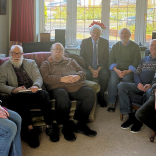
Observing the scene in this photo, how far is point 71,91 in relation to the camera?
10.2 feet

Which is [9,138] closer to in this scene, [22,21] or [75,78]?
[75,78]

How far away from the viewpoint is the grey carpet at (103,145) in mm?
2523

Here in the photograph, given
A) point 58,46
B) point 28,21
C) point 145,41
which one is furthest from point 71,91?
point 145,41

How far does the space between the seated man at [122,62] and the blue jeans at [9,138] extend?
1823 millimetres

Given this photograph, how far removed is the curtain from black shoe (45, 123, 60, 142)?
2.05 m

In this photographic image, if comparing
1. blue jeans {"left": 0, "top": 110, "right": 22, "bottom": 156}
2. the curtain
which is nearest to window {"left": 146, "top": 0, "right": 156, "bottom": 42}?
the curtain

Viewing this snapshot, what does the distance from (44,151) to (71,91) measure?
0.85m

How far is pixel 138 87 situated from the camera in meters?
3.18

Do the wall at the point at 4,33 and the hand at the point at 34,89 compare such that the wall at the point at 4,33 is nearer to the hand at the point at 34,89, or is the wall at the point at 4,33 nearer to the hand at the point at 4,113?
the hand at the point at 34,89

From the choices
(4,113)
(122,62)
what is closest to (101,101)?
(122,62)

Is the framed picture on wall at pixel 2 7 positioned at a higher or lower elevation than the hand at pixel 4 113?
higher

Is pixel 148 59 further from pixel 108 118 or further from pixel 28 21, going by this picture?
pixel 28 21

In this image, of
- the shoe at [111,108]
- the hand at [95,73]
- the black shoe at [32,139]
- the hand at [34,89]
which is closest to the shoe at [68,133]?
the black shoe at [32,139]

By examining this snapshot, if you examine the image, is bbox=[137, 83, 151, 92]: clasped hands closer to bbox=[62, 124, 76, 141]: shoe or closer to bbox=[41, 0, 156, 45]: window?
bbox=[62, 124, 76, 141]: shoe
